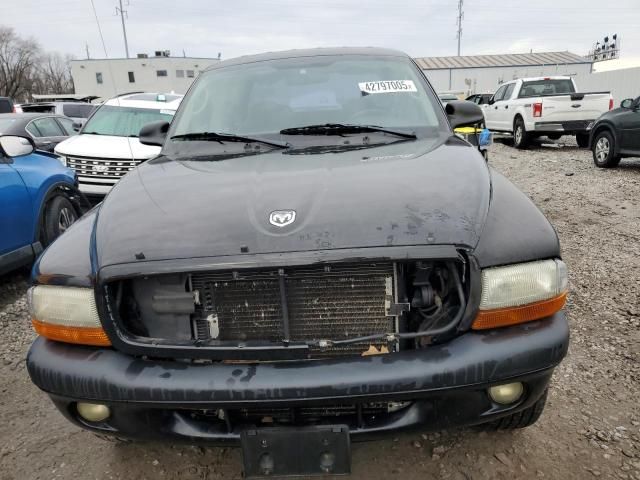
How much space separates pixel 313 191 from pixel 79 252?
35.5 inches

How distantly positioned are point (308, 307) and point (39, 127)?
9.61 m

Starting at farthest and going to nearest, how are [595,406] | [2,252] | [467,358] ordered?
[2,252]
[595,406]
[467,358]

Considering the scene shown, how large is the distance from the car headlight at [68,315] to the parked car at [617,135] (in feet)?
30.8

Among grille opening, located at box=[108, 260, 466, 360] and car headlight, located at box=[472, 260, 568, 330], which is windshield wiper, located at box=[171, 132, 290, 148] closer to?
grille opening, located at box=[108, 260, 466, 360]

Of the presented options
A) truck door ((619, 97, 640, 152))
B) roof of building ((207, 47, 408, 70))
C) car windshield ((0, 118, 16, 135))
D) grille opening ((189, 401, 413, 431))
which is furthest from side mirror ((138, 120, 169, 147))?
truck door ((619, 97, 640, 152))

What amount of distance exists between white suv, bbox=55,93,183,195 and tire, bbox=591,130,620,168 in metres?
7.82

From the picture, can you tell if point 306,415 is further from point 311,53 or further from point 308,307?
point 311,53

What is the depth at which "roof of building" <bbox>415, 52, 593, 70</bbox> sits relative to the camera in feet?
162

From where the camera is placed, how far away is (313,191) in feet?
6.13

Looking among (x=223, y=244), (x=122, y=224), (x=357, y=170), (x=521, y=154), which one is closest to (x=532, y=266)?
(x=357, y=170)

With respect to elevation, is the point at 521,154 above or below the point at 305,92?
below

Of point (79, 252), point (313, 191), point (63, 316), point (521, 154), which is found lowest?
point (521, 154)

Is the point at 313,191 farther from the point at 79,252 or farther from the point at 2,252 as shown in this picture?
the point at 2,252

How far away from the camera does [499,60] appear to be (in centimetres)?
5284
